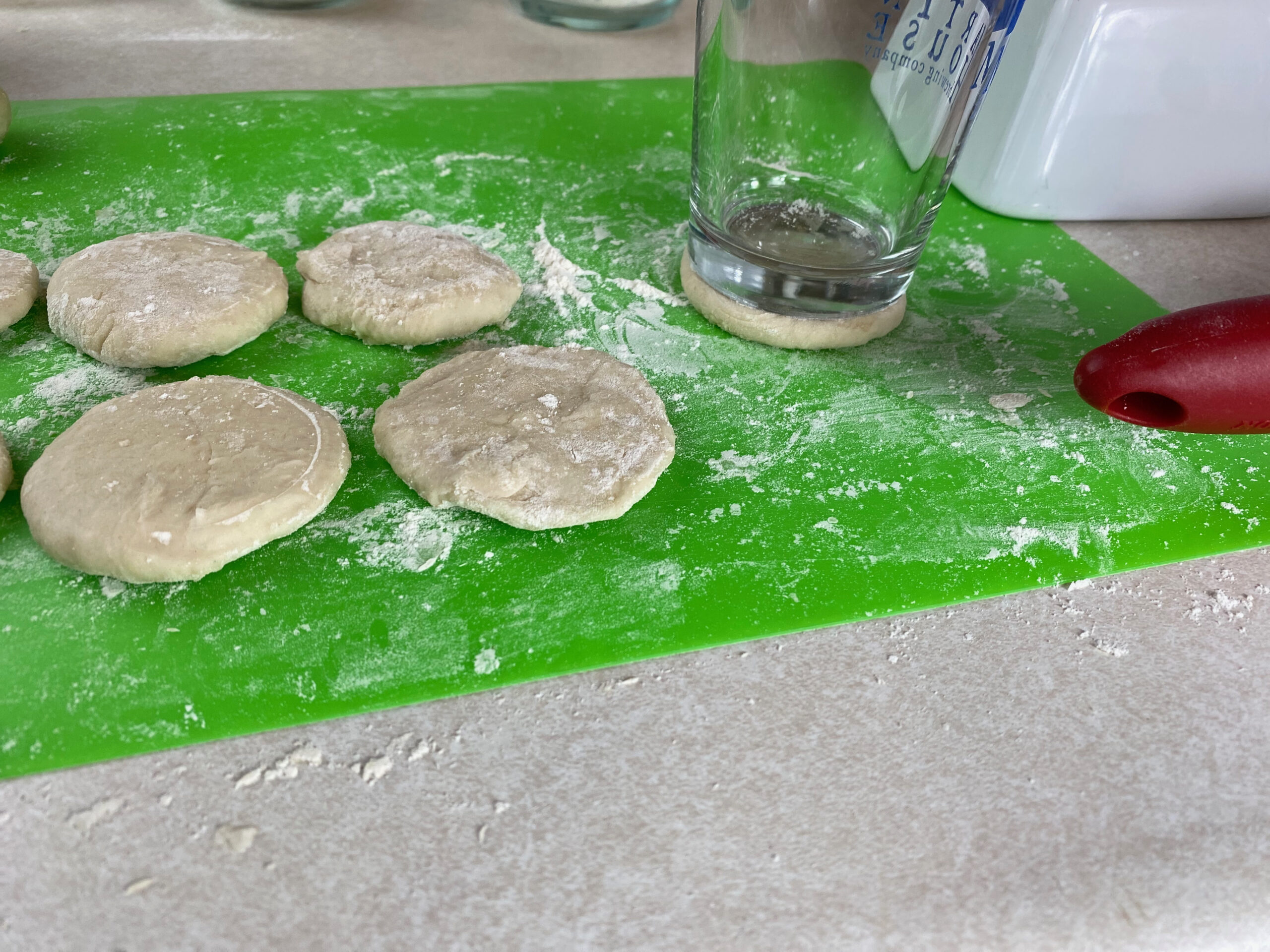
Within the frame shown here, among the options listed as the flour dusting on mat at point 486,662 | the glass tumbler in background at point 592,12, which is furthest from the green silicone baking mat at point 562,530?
the glass tumbler in background at point 592,12

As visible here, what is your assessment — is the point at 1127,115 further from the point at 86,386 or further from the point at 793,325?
the point at 86,386

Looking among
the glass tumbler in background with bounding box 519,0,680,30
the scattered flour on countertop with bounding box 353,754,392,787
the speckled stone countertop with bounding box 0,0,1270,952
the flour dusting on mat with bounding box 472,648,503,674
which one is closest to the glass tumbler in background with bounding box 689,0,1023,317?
the speckled stone countertop with bounding box 0,0,1270,952

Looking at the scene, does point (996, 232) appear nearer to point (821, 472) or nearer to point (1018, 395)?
point (1018, 395)

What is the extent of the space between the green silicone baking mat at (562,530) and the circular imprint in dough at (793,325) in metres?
0.02

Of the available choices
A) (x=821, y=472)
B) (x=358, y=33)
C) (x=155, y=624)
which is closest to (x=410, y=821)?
(x=155, y=624)

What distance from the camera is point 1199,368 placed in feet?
2.76

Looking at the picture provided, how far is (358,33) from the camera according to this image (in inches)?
68.4

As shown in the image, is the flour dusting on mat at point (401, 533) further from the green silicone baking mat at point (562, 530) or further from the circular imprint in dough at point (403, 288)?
the circular imprint in dough at point (403, 288)

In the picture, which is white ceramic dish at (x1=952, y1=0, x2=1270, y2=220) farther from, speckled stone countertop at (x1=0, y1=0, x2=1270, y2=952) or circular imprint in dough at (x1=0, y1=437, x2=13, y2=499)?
circular imprint in dough at (x1=0, y1=437, x2=13, y2=499)

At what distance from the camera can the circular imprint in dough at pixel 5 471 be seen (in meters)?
0.78

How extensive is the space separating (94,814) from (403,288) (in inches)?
23.0

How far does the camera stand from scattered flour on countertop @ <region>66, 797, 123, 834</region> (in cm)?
59

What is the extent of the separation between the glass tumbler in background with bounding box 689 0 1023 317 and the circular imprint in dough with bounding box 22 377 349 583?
0.49m

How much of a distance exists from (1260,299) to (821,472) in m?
0.43
